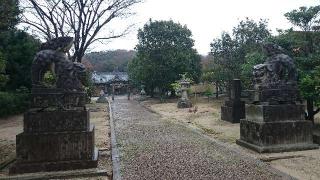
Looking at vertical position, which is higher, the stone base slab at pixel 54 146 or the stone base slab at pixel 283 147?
the stone base slab at pixel 54 146

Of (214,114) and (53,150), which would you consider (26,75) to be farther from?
(53,150)

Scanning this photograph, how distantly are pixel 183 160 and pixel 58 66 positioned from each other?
3477mm

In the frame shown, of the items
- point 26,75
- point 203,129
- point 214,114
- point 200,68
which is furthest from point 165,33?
point 203,129

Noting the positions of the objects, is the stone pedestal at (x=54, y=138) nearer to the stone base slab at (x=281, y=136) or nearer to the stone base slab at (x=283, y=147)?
the stone base slab at (x=283, y=147)

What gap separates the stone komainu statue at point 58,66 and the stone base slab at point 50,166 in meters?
1.56

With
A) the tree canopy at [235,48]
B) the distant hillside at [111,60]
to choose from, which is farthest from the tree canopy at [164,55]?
the distant hillside at [111,60]

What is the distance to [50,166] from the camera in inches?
261

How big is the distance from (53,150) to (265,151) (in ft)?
16.2

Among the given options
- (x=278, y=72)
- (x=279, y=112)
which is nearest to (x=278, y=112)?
(x=279, y=112)

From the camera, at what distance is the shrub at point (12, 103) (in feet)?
63.3

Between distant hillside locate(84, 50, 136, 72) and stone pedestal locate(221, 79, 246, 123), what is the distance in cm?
5988

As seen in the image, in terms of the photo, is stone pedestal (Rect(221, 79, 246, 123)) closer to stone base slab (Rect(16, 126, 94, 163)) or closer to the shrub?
stone base slab (Rect(16, 126, 94, 163))

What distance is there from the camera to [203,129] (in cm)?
1290

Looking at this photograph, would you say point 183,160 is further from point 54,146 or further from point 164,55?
point 164,55
